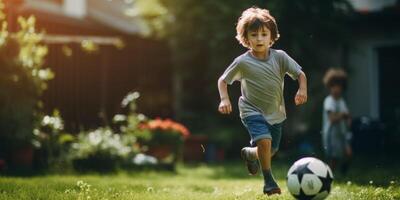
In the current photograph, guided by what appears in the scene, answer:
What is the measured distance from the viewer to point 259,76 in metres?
6.21

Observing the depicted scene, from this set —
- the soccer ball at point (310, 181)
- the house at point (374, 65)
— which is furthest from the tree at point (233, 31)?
the soccer ball at point (310, 181)

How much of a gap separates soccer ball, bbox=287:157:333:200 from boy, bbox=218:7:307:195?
29.4 inches

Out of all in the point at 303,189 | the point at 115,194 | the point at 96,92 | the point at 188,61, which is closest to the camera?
the point at 303,189

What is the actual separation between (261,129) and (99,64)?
11446mm

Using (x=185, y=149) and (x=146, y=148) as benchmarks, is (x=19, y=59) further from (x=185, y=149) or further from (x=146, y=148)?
(x=185, y=149)

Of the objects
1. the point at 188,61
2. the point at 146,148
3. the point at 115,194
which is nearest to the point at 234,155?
the point at 188,61

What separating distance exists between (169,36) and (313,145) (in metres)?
4.39

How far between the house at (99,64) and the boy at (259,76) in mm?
8260

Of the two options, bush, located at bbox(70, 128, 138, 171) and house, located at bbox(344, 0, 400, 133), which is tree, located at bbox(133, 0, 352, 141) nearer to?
house, located at bbox(344, 0, 400, 133)

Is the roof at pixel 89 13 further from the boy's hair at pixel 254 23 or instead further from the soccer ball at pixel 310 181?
the soccer ball at pixel 310 181

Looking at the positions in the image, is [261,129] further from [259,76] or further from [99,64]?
[99,64]

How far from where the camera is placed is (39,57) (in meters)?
10.5

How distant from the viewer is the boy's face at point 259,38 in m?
5.98

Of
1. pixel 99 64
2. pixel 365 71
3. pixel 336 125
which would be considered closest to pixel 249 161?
pixel 336 125
